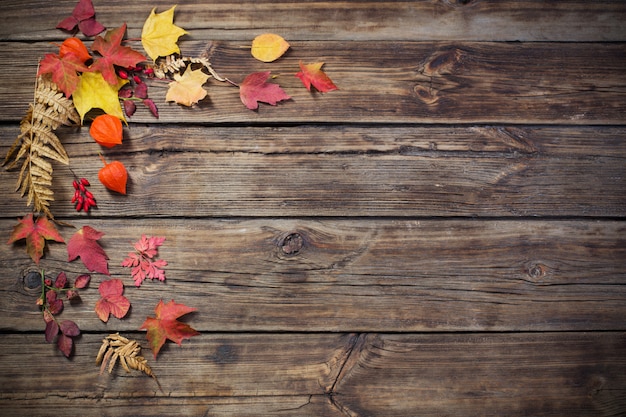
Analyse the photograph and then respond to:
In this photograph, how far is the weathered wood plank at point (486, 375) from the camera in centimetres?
127

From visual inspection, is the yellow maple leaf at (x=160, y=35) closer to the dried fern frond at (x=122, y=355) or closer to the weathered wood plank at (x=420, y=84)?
the weathered wood plank at (x=420, y=84)

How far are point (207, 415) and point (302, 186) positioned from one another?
0.61 metres

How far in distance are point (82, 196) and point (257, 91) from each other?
0.50 metres

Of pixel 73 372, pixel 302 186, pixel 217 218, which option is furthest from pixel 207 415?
pixel 302 186

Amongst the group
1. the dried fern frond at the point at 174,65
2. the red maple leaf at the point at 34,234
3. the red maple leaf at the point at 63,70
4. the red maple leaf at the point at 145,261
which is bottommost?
the red maple leaf at the point at 34,234

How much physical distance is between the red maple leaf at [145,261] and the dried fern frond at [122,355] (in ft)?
0.47

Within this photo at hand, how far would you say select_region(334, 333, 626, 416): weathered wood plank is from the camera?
1273 mm

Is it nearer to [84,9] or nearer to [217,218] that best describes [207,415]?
[217,218]

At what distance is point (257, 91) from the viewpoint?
1.28 meters

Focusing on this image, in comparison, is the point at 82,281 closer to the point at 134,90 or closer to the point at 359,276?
the point at 134,90

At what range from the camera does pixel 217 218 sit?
128cm

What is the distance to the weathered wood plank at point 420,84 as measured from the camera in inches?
50.8

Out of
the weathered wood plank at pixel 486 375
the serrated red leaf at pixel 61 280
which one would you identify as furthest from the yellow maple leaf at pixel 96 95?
the weathered wood plank at pixel 486 375

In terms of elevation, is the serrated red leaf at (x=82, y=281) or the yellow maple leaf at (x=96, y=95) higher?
the yellow maple leaf at (x=96, y=95)
